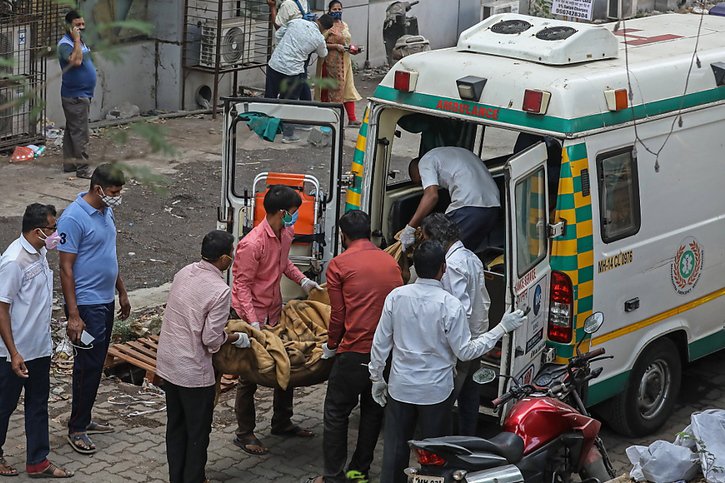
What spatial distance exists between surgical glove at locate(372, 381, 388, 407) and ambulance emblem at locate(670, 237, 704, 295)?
A: 88.8 inches

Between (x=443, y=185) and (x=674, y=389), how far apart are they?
6.72ft

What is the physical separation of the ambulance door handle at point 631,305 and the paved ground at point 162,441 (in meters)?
0.94

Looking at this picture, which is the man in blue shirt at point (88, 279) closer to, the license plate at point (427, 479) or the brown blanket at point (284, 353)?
the brown blanket at point (284, 353)

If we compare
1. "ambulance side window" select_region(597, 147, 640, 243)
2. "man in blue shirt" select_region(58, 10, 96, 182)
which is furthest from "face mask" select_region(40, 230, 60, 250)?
"man in blue shirt" select_region(58, 10, 96, 182)

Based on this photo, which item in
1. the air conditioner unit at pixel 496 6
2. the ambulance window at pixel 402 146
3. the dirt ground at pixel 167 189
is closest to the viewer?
the ambulance window at pixel 402 146

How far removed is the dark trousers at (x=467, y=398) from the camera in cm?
634

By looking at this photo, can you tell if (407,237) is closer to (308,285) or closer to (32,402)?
(308,285)

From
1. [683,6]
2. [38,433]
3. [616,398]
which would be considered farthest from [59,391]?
[683,6]

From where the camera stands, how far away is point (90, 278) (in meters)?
6.60

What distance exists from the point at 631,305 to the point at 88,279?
325cm

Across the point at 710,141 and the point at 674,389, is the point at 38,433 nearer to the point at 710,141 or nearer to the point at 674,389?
the point at 674,389

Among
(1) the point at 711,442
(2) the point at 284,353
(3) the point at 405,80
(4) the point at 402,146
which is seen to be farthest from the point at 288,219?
(1) the point at 711,442

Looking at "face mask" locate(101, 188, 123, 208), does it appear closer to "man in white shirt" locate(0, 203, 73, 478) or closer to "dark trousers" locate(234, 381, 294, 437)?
"man in white shirt" locate(0, 203, 73, 478)

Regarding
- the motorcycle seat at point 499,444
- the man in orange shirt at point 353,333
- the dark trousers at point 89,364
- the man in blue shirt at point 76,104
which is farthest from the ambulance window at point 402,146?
the man in blue shirt at point 76,104
